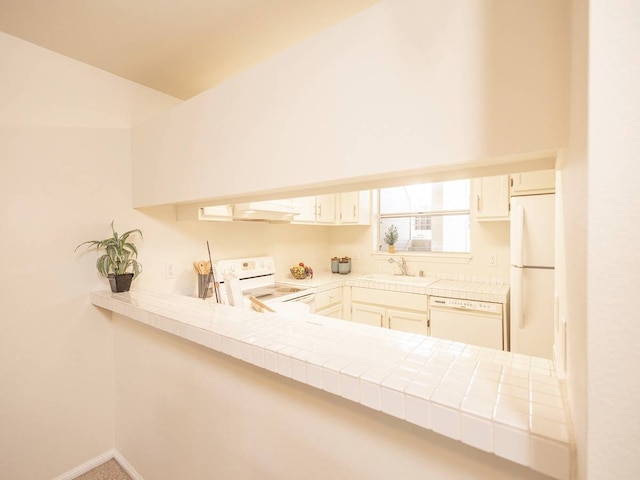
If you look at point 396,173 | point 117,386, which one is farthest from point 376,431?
point 117,386

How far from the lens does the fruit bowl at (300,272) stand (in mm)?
3473

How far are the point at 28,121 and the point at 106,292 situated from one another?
1.15 m

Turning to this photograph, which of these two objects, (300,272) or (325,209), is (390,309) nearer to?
(300,272)

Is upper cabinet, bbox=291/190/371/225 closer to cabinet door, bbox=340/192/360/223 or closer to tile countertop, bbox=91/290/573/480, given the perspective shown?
cabinet door, bbox=340/192/360/223

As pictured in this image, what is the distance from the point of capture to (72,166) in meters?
1.97

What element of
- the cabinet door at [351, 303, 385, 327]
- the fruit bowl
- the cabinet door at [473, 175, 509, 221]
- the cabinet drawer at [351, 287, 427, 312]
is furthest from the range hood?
the cabinet door at [473, 175, 509, 221]

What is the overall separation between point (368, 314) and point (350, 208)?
132 cm

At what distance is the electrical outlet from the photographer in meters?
2.41

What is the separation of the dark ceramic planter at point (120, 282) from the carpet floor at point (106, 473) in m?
1.23

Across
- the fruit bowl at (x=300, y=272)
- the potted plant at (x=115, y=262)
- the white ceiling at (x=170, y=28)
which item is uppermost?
the white ceiling at (x=170, y=28)

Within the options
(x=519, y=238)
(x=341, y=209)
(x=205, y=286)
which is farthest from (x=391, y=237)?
(x=205, y=286)

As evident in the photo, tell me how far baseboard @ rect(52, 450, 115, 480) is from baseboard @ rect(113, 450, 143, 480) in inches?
1.7

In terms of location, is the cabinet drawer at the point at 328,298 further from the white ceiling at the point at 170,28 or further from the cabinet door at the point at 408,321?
the white ceiling at the point at 170,28

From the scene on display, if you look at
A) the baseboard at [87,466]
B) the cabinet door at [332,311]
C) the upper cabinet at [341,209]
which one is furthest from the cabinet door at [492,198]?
the baseboard at [87,466]
